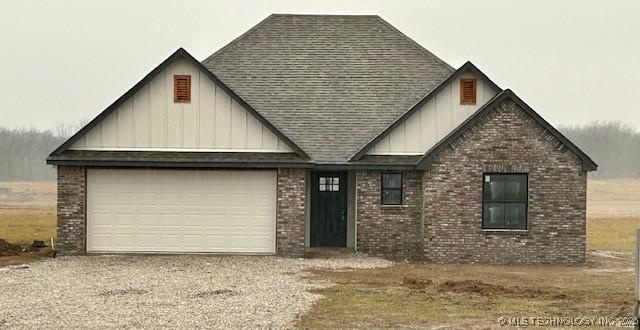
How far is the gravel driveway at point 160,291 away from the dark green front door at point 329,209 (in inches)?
85.2

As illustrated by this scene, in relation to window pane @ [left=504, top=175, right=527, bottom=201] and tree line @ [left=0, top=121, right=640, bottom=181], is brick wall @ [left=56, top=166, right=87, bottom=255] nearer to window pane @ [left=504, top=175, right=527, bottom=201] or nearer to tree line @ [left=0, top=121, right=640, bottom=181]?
window pane @ [left=504, top=175, right=527, bottom=201]

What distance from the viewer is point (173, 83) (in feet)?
70.8

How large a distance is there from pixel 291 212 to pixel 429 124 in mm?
4613

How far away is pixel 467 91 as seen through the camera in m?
23.2

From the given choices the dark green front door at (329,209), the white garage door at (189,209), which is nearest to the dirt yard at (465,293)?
the white garage door at (189,209)

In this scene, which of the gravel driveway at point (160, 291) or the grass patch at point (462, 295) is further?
the grass patch at point (462, 295)

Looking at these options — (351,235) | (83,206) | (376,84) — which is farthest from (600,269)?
(83,206)

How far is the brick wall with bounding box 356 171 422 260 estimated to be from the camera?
74.7 feet

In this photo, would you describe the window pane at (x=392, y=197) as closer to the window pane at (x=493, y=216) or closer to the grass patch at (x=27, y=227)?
the window pane at (x=493, y=216)

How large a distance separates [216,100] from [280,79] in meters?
4.57

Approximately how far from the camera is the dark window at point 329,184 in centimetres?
2411

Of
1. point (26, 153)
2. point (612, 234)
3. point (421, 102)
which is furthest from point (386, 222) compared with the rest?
point (26, 153)

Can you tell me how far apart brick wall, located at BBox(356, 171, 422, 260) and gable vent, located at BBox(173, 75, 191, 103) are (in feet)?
16.7

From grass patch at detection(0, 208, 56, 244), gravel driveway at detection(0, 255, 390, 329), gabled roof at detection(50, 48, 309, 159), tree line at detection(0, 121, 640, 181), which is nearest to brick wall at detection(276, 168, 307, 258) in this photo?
gravel driveway at detection(0, 255, 390, 329)
